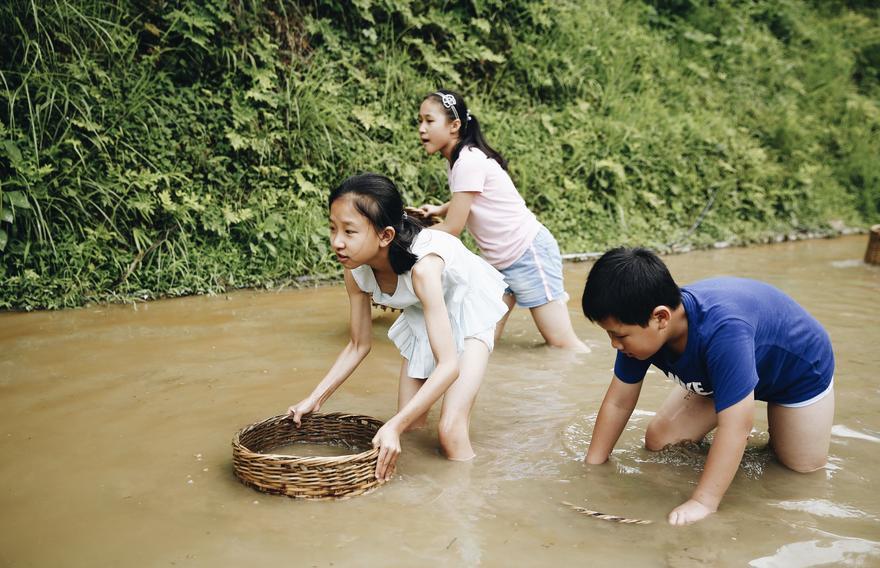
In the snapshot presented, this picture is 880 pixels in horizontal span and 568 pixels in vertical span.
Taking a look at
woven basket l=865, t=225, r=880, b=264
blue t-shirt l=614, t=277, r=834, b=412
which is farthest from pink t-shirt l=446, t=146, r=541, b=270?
woven basket l=865, t=225, r=880, b=264

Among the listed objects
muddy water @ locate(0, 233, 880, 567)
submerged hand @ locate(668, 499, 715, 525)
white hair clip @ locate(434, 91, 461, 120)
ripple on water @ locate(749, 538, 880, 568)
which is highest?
white hair clip @ locate(434, 91, 461, 120)

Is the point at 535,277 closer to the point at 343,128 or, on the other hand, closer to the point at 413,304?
the point at 413,304

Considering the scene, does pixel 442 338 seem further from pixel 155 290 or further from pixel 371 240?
pixel 155 290

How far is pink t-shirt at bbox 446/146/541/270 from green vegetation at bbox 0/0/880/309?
2.15 metres

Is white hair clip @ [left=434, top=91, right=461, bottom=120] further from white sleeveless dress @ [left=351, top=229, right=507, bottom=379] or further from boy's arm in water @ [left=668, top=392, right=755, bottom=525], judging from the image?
boy's arm in water @ [left=668, top=392, right=755, bottom=525]

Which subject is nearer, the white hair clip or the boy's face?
the boy's face

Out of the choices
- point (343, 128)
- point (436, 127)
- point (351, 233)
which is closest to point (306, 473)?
point (351, 233)

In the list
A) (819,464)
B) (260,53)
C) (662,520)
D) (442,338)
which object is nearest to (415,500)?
(442,338)

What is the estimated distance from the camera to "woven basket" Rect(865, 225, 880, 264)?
7736 millimetres

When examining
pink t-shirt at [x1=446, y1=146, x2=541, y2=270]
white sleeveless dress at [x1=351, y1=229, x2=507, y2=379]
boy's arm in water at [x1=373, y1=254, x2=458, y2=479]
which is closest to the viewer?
boy's arm in water at [x1=373, y1=254, x2=458, y2=479]

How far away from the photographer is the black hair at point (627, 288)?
2.47 m

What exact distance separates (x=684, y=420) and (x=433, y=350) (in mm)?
1074

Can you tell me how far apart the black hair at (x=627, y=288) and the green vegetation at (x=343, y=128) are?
4.12m

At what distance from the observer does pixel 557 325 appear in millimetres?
4777
